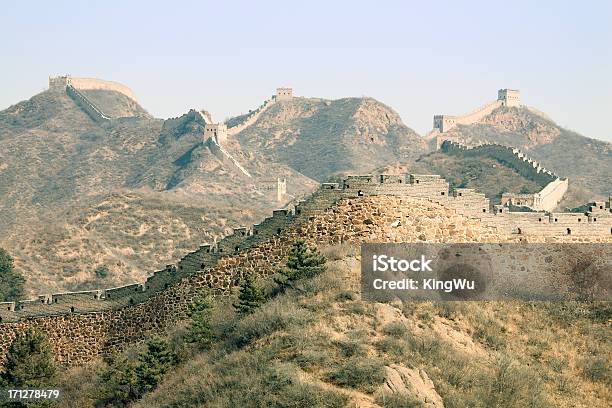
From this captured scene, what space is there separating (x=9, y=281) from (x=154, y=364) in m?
27.3

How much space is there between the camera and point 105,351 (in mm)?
30844

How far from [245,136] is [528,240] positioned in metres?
108

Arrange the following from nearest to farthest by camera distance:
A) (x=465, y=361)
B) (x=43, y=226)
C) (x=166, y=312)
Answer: (x=465, y=361)
(x=166, y=312)
(x=43, y=226)

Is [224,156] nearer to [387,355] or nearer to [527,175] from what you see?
[527,175]

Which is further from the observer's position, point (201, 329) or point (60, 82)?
point (60, 82)

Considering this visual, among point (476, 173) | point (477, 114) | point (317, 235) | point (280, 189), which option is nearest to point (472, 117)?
point (477, 114)

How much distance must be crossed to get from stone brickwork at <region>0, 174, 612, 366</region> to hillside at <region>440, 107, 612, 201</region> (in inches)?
3078

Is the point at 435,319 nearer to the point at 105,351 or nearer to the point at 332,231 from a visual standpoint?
the point at 332,231

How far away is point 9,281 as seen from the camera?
50312 millimetres

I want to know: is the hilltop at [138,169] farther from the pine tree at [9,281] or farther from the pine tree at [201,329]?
the pine tree at [201,329]

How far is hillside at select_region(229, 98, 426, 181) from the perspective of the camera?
418 ft

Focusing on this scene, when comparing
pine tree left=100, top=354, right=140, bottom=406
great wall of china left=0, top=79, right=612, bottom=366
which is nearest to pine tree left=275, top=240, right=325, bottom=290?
great wall of china left=0, top=79, right=612, bottom=366

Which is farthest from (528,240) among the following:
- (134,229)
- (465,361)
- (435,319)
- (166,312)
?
(134,229)

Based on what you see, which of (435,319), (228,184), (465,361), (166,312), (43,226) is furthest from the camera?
(228,184)
